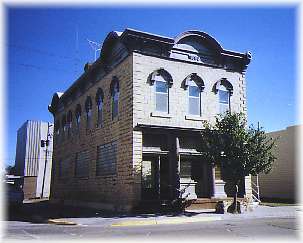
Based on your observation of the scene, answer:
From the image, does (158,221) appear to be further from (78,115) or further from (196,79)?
(78,115)

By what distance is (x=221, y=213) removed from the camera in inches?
680

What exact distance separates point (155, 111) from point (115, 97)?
322 centimetres

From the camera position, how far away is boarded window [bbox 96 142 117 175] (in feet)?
66.3

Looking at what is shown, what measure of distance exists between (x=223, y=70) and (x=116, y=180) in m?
9.45

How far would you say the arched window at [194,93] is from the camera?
20.5 metres

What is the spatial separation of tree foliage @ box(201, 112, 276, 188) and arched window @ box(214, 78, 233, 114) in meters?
4.18

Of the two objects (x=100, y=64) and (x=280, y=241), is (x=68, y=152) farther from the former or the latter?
(x=280, y=241)

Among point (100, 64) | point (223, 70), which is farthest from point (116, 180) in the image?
point (223, 70)

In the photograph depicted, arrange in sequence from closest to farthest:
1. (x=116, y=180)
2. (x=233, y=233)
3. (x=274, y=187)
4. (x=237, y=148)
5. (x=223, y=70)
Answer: (x=233, y=233), (x=237, y=148), (x=116, y=180), (x=223, y=70), (x=274, y=187)

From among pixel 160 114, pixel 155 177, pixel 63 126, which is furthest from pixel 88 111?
pixel 155 177

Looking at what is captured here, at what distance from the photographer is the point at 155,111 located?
750 inches

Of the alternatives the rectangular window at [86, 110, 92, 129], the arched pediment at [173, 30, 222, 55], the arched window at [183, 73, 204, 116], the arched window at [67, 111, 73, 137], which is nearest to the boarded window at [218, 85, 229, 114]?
the arched window at [183, 73, 204, 116]

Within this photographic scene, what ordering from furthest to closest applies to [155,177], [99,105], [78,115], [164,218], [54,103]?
[54,103]
[78,115]
[99,105]
[155,177]
[164,218]

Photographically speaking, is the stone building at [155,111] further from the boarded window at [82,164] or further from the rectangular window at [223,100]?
the boarded window at [82,164]
